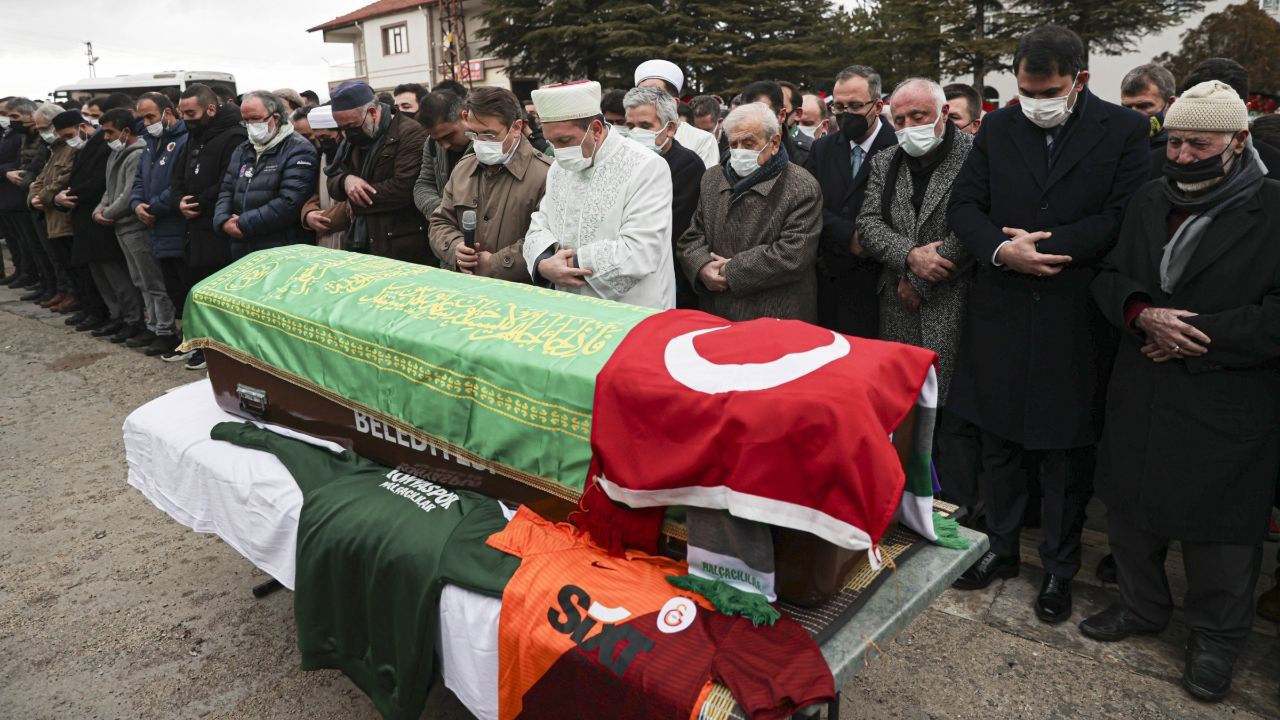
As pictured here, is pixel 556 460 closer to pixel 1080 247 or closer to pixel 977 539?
pixel 977 539

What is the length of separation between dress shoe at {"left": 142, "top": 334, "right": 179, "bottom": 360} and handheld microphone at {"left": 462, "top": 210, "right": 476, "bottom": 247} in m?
4.74

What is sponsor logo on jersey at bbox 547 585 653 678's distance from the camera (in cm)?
186

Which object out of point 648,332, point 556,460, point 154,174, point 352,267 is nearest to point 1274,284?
point 648,332

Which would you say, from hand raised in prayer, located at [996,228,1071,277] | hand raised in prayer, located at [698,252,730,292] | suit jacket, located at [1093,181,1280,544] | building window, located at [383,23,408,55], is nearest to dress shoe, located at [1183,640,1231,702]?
suit jacket, located at [1093,181,1280,544]

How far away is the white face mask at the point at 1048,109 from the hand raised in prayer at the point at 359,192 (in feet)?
12.6

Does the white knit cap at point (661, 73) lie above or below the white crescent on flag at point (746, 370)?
above

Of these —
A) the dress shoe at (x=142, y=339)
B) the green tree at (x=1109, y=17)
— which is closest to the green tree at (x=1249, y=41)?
the green tree at (x=1109, y=17)

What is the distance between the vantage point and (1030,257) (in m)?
3.22

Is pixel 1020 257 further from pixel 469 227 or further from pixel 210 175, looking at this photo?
pixel 210 175

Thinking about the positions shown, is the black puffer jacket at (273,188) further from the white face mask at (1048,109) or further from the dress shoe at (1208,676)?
the dress shoe at (1208,676)

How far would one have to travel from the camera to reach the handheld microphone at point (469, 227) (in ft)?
Answer: 13.9

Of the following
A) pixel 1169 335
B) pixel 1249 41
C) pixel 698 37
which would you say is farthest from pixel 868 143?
pixel 698 37

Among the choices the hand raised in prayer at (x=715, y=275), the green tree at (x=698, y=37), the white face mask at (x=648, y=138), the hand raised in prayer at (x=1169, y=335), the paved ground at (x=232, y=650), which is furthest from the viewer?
the green tree at (x=698, y=37)

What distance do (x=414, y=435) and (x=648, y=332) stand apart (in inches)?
33.7
